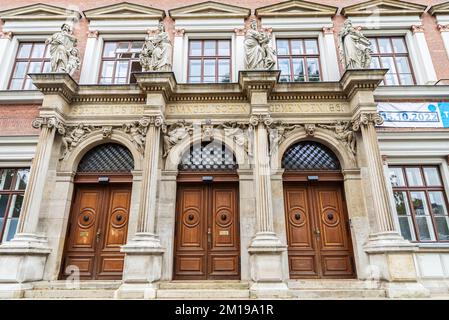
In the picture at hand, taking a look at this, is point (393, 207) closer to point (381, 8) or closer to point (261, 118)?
point (261, 118)

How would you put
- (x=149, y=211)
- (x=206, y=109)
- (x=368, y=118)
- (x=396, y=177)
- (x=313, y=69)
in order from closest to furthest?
(x=149, y=211) → (x=368, y=118) → (x=396, y=177) → (x=206, y=109) → (x=313, y=69)

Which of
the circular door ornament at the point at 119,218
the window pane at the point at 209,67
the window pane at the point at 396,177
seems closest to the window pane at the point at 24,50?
the window pane at the point at 209,67

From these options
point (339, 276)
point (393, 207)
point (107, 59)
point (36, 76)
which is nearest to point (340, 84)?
point (393, 207)

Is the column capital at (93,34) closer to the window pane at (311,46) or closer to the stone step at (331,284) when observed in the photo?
the window pane at (311,46)

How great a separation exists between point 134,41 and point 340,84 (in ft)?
23.3

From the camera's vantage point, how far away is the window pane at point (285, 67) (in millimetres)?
9427

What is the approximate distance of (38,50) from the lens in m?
10.1

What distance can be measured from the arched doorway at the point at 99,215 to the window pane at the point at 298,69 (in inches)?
234

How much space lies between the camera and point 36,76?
7.92 metres

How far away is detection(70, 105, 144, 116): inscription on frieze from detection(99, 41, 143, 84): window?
1272mm

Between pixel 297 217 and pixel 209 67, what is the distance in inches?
222

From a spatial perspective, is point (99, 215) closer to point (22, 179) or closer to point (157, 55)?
point (22, 179)

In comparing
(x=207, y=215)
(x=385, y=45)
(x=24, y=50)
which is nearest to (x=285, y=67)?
(x=385, y=45)

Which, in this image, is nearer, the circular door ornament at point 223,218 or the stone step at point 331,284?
the stone step at point 331,284
